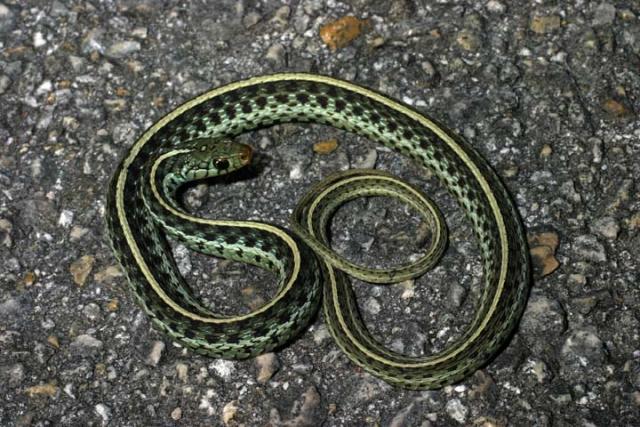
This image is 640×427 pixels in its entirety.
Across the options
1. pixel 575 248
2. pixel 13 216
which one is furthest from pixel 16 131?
pixel 575 248

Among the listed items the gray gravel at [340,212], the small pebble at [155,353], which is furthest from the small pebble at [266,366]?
the small pebble at [155,353]

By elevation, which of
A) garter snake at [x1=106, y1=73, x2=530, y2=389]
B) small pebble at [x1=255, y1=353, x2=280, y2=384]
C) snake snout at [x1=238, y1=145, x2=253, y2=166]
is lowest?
small pebble at [x1=255, y1=353, x2=280, y2=384]

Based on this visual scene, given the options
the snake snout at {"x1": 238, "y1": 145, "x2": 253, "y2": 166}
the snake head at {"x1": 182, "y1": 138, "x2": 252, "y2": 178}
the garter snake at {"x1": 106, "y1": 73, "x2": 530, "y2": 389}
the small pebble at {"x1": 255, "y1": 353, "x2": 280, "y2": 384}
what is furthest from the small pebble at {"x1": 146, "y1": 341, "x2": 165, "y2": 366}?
the snake snout at {"x1": 238, "y1": 145, "x2": 253, "y2": 166}

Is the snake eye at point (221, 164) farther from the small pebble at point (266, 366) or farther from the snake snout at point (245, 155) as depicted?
the small pebble at point (266, 366)

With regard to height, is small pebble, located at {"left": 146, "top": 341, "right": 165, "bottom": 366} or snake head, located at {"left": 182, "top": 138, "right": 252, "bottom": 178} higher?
snake head, located at {"left": 182, "top": 138, "right": 252, "bottom": 178}

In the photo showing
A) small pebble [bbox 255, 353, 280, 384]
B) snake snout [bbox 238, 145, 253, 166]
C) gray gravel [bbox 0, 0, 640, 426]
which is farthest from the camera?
snake snout [bbox 238, 145, 253, 166]

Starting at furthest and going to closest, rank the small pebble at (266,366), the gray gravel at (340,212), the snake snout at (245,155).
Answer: the snake snout at (245,155) < the small pebble at (266,366) < the gray gravel at (340,212)

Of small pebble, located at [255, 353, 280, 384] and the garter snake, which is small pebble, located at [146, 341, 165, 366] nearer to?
the garter snake
